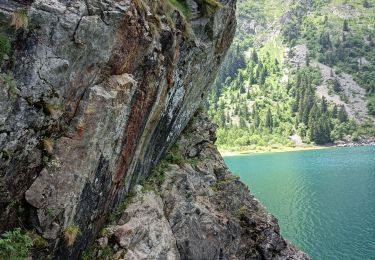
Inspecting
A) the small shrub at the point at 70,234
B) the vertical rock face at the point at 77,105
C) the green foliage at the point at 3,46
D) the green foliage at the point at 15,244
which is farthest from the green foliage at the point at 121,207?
the green foliage at the point at 3,46

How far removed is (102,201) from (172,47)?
28.1 ft

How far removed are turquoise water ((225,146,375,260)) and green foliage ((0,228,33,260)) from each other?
4034cm

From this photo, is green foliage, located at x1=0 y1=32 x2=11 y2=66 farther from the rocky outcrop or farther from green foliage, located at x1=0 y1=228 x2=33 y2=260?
the rocky outcrop

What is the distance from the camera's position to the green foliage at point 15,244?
530 inches

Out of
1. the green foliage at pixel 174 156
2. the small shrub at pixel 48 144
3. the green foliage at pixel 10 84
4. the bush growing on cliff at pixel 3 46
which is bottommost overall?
the green foliage at pixel 174 156

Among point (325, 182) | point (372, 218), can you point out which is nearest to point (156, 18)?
point (372, 218)

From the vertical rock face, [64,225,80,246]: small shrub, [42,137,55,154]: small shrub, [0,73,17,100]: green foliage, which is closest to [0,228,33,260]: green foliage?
the vertical rock face

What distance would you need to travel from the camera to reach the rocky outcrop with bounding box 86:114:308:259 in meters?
21.0

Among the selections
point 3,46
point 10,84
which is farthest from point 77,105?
point 3,46

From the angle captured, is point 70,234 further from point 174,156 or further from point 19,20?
point 174,156

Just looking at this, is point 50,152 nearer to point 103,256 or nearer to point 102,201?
point 102,201

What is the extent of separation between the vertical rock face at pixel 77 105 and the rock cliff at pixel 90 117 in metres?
0.04

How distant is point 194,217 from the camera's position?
2545 centimetres

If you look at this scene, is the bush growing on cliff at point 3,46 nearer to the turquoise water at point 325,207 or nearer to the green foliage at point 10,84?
the green foliage at point 10,84
